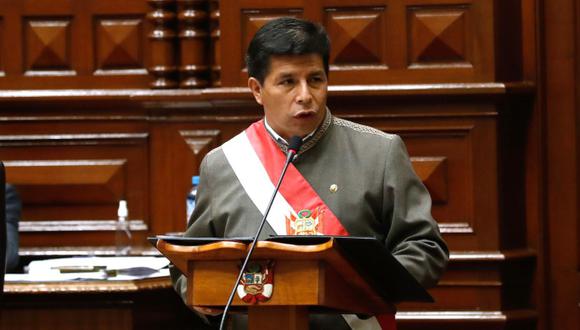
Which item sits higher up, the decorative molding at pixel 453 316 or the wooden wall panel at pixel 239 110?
the wooden wall panel at pixel 239 110

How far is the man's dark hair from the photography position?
3.15m

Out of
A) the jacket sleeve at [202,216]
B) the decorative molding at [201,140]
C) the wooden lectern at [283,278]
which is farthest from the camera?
the decorative molding at [201,140]

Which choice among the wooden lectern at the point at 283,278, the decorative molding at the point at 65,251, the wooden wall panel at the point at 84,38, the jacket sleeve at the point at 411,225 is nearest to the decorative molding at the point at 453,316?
the decorative molding at the point at 65,251

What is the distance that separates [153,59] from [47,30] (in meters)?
0.44

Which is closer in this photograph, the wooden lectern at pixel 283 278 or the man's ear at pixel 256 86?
the wooden lectern at pixel 283 278

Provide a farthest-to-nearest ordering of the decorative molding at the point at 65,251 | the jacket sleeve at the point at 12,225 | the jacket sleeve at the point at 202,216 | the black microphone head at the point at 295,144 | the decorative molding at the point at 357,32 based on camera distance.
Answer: the decorative molding at the point at 65,251
the decorative molding at the point at 357,32
the jacket sleeve at the point at 12,225
the jacket sleeve at the point at 202,216
the black microphone head at the point at 295,144

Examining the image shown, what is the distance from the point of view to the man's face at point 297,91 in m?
3.15

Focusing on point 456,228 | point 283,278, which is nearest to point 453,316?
point 456,228

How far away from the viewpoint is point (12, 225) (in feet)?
15.0

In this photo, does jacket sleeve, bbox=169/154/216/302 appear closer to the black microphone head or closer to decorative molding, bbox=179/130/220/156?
the black microphone head

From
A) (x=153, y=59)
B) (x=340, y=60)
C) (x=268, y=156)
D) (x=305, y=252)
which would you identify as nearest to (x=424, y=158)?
(x=340, y=60)

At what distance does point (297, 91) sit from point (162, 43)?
182 centimetres

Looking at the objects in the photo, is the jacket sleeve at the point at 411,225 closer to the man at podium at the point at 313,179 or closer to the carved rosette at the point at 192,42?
the man at podium at the point at 313,179

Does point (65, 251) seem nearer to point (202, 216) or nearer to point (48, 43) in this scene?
point (48, 43)
